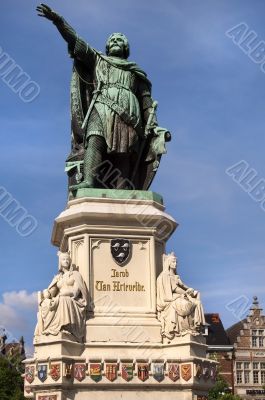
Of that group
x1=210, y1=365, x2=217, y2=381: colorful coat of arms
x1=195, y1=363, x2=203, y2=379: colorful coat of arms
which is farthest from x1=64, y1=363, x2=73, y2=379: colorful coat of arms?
x1=210, y1=365, x2=217, y2=381: colorful coat of arms

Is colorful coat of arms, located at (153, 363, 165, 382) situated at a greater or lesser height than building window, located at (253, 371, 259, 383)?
lesser

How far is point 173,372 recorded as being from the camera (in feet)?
45.1

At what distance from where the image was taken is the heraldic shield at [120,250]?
587 inches

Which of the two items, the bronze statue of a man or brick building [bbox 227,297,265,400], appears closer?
the bronze statue of a man

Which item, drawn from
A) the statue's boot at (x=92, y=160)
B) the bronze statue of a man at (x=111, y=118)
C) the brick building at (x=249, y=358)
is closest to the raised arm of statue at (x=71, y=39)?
the bronze statue of a man at (x=111, y=118)

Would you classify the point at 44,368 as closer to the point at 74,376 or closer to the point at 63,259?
the point at 74,376

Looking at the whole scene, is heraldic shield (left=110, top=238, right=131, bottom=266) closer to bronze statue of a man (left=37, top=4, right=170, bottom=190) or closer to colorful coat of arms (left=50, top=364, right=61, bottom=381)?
bronze statue of a man (left=37, top=4, right=170, bottom=190)

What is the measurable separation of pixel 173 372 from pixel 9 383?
30.9 metres

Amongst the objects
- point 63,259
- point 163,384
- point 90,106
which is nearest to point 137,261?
point 63,259

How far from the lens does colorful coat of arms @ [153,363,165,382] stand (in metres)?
13.7

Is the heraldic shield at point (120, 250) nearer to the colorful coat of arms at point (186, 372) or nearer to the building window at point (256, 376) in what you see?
the colorful coat of arms at point (186, 372)

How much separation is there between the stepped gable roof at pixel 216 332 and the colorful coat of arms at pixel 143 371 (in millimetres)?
50542

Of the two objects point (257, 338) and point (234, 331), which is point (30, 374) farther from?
point (234, 331)

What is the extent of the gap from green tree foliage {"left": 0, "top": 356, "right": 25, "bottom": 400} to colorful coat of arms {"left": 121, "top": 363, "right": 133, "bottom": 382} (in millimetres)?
28679
